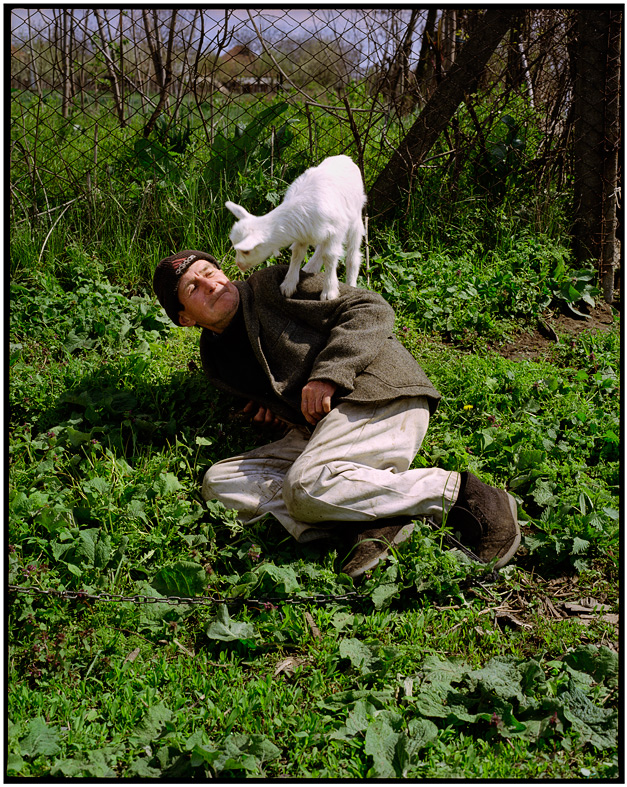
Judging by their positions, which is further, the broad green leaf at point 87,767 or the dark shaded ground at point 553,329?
the dark shaded ground at point 553,329

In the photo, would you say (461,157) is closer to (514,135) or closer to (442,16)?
(514,135)

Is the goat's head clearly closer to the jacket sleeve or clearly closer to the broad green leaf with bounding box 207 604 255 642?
the jacket sleeve

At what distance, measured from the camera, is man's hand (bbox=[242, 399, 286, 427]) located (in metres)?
3.52

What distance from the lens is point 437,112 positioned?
504 cm

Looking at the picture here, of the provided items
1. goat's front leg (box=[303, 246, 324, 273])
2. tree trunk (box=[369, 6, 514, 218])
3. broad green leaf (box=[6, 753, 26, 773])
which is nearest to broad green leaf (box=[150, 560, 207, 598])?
broad green leaf (box=[6, 753, 26, 773])

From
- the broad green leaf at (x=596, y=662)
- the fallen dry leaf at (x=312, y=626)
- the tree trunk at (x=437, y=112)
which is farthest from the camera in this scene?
the tree trunk at (x=437, y=112)

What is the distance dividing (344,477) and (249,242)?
1.10 m

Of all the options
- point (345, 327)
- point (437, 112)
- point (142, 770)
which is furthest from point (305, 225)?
point (437, 112)

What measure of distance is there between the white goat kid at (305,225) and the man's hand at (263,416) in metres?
0.60

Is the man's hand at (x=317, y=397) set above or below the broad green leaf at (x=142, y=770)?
above

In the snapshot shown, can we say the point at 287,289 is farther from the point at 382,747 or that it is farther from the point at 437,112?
the point at 437,112

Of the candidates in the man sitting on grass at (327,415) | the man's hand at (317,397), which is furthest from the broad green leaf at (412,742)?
the man's hand at (317,397)

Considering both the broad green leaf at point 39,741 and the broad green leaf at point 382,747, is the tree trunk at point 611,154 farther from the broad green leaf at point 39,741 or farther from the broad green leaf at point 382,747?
the broad green leaf at point 39,741

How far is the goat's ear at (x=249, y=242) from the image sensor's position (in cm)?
310
